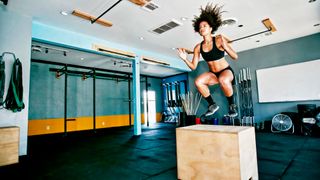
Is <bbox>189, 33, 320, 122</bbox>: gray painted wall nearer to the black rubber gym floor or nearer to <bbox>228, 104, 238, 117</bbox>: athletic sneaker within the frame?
the black rubber gym floor

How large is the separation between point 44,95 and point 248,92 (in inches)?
306

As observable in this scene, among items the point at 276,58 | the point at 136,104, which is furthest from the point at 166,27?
the point at 276,58

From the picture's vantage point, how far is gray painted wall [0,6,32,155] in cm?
339

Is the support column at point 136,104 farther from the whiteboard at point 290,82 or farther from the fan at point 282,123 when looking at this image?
the whiteboard at point 290,82

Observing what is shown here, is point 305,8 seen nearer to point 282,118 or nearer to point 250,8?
point 250,8

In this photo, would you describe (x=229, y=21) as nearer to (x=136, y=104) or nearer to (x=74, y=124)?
(x=136, y=104)

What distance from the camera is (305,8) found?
4027 mm

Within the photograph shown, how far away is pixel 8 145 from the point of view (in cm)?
294

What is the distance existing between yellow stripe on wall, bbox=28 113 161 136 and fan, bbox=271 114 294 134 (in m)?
6.69

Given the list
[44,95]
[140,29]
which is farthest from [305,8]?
[44,95]

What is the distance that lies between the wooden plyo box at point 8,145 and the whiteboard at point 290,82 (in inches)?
280

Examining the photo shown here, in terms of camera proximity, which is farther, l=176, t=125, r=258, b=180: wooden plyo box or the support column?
the support column

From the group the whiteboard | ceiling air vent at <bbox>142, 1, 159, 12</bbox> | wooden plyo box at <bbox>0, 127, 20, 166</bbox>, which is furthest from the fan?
wooden plyo box at <bbox>0, 127, 20, 166</bbox>

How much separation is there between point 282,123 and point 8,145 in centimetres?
680
